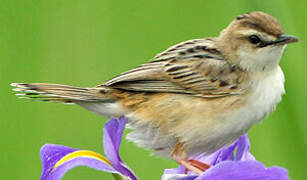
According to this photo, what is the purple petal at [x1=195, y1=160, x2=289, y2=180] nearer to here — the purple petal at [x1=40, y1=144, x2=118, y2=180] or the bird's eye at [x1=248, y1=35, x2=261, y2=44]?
the purple petal at [x1=40, y1=144, x2=118, y2=180]

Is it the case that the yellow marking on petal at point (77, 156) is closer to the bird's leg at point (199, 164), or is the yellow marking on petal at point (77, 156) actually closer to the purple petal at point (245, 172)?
the purple petal at point (245, 172)

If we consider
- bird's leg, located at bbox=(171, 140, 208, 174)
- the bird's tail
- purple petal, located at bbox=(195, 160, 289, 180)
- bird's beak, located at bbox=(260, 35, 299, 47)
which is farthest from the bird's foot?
purple petal, located at bbox=(195, 160, 289, 180)

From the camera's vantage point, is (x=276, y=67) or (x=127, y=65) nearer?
(x=276, y=67)

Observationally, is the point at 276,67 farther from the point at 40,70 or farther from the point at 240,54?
the point at 40,70

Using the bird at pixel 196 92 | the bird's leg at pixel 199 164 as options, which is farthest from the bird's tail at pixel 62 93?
the bird's leg at pixel 199 164

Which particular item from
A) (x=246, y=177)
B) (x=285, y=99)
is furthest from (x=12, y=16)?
(x=246, y=177)

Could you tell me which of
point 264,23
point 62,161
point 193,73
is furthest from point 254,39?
point 62,161

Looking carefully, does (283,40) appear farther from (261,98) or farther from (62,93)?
(62,93)
